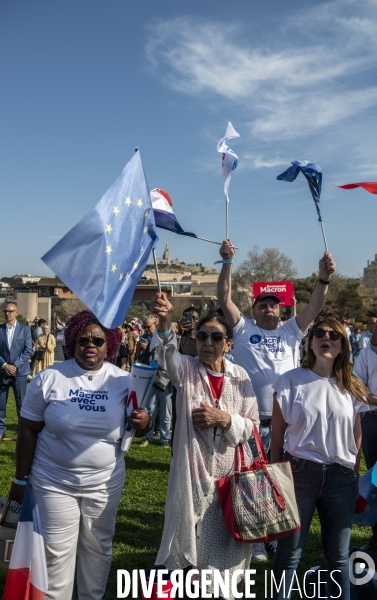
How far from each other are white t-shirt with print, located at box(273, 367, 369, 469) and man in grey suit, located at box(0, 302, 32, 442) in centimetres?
649

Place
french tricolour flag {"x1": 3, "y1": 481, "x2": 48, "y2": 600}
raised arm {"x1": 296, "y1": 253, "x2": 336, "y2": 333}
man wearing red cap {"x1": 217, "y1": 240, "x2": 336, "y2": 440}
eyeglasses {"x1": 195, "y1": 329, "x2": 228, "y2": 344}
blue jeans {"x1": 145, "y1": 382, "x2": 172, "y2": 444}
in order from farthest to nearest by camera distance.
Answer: blue jeans {"x1": 145, "y1": 382, "x2": 172, "y2": 444}, man wearing red cap {"x1": 217, "y1": 240, "x2": 336, "y2": 440}, raised arm {"x1": 296, "y1": 253, "x2": 336, "y2": 333}, eyeglasses {"x1": 195, "y1": 329, "x2": 228, "y2": 344}, french tricolour flag {"x1": 3, "y1": 481, "x2": 48, "y2": 600}

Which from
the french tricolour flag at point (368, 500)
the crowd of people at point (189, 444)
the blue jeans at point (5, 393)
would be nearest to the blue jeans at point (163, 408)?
the blue jeans at point (5, 393)

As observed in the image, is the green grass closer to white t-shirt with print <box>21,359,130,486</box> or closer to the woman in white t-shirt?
the woman in white t-shirt

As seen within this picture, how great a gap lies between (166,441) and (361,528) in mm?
4249

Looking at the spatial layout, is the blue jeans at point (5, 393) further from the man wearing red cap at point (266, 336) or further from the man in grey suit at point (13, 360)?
the man wearing red cap at point (266, 336)

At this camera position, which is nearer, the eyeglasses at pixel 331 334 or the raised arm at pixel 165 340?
the raised arm at pixel 165 340

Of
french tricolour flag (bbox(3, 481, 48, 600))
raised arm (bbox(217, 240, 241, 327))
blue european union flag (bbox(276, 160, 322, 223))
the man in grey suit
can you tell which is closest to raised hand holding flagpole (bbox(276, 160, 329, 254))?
blue european union flag (bbox(276, 160, 322, 223))

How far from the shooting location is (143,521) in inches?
226

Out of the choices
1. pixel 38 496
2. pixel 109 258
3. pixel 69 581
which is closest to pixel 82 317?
pixel 109 258

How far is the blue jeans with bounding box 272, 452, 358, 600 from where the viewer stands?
347 cm

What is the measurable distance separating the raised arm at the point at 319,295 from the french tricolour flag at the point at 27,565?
8.90 ft

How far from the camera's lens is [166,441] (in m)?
9.42

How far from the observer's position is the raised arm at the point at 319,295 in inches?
183

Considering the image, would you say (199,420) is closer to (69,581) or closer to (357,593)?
(69,581)
